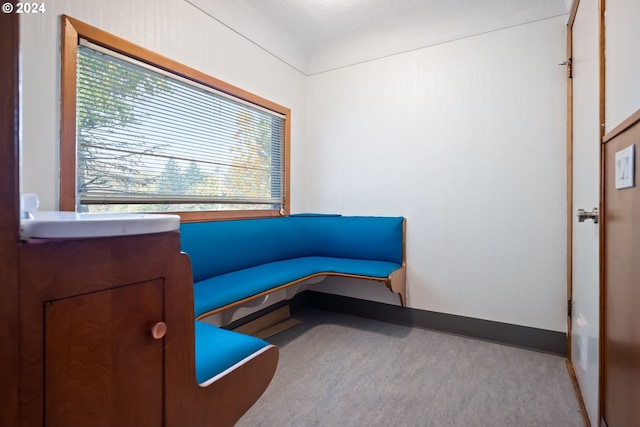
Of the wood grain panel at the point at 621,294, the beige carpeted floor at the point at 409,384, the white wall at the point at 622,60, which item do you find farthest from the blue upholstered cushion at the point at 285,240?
the white wall at the point at 622,60

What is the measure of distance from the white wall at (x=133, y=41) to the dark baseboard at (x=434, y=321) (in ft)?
5.02

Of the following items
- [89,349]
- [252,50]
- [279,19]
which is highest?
[279,19]

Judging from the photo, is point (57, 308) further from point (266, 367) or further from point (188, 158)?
point (188, 158)

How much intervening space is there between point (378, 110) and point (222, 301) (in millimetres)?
2119

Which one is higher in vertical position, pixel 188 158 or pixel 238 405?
pixel 188 158

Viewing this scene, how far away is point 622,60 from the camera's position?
1013mm

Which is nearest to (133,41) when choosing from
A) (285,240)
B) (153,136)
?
(153,136)

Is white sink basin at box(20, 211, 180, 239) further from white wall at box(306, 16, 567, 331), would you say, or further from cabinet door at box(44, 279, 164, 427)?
white wall at box(306, 16, 567, 331)

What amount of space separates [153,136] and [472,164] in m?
2.29

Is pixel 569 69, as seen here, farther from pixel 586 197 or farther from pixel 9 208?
pixel 9 208

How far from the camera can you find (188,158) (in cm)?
213

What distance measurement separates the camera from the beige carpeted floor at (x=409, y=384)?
1.49 meters

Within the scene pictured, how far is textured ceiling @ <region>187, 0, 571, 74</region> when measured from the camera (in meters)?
2.28

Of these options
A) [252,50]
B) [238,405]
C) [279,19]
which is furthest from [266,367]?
[279,19]
